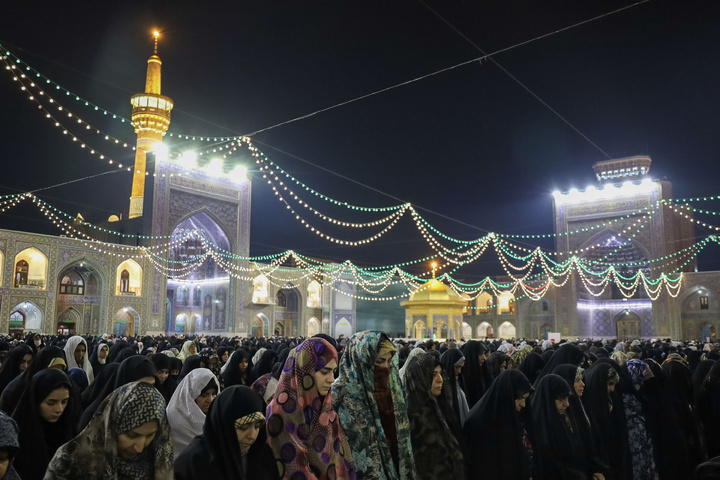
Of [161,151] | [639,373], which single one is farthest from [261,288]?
[639,373]

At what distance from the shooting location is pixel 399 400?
290 centimetres

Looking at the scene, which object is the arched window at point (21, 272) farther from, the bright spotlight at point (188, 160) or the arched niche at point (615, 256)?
the arched niche at point (615, 256)

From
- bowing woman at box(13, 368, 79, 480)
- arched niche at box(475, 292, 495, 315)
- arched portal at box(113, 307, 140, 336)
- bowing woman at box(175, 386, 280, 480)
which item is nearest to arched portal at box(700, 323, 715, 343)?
arched niche at box(475, 292, 495, 315)

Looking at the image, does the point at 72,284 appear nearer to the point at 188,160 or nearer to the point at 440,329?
the point at 188,160

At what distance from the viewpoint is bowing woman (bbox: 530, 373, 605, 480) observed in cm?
311

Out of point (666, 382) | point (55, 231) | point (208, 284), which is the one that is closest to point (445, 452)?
point (666, 382)

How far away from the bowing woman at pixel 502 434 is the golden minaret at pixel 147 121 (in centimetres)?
2508

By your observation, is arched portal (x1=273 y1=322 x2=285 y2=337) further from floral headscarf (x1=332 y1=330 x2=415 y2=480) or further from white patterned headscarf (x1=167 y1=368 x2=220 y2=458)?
floral headscarf (x1=332 y1=330 x2=415 y2=480)

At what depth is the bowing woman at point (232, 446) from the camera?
7.07ft

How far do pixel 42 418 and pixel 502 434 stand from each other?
213 centimetres

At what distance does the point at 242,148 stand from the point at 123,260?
598 cm

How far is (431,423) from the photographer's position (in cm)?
304

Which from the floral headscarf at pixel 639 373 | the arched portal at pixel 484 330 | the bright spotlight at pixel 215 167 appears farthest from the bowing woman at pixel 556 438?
the arched portal at pixel 484 330

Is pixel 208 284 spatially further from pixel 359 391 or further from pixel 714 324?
pixel 359 391
